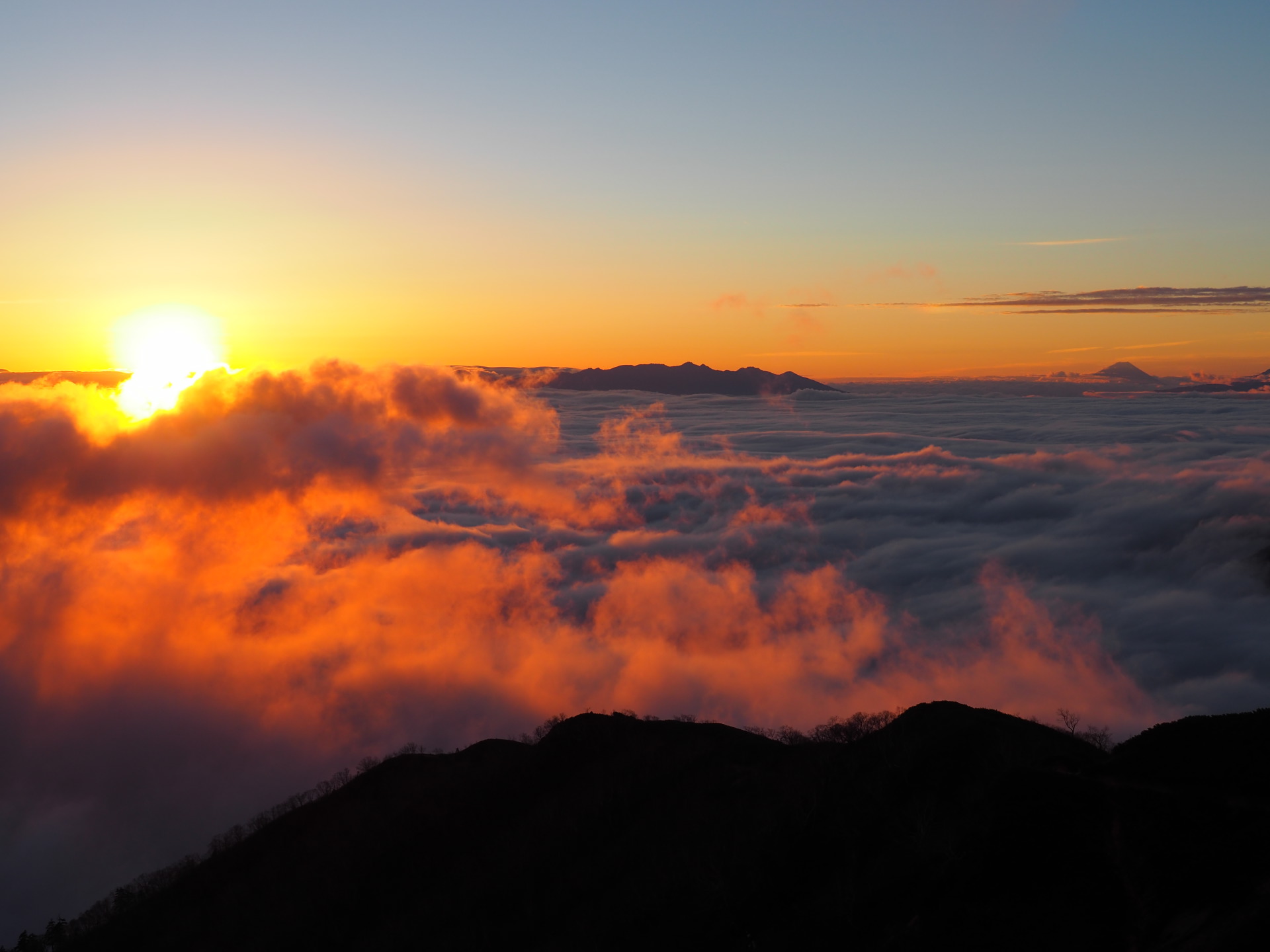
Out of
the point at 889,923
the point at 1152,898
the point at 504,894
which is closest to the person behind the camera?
the point at 1152,898

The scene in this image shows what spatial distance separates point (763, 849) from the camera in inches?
1970

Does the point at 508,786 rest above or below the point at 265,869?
above

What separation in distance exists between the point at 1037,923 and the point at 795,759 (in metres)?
40.2

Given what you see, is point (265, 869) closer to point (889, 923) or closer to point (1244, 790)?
point (889, 923)

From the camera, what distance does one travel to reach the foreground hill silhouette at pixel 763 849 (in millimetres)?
28703

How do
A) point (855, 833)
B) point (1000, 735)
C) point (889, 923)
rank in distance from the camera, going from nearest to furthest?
1. point (889, 923)
2. point (855, 833)
3. point (1000, 735)

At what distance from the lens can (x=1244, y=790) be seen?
102 feet

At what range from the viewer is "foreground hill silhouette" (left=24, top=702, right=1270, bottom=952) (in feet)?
94.2

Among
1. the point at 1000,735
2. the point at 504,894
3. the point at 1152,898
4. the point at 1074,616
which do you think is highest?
the point at 1152,898

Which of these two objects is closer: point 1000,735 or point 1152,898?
point 1152,898

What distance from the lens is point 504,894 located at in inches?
2544

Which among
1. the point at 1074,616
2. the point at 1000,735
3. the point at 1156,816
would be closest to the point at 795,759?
the point at 1000,735

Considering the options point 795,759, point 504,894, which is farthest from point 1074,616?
point 504,894

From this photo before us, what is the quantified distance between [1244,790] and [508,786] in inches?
2592
